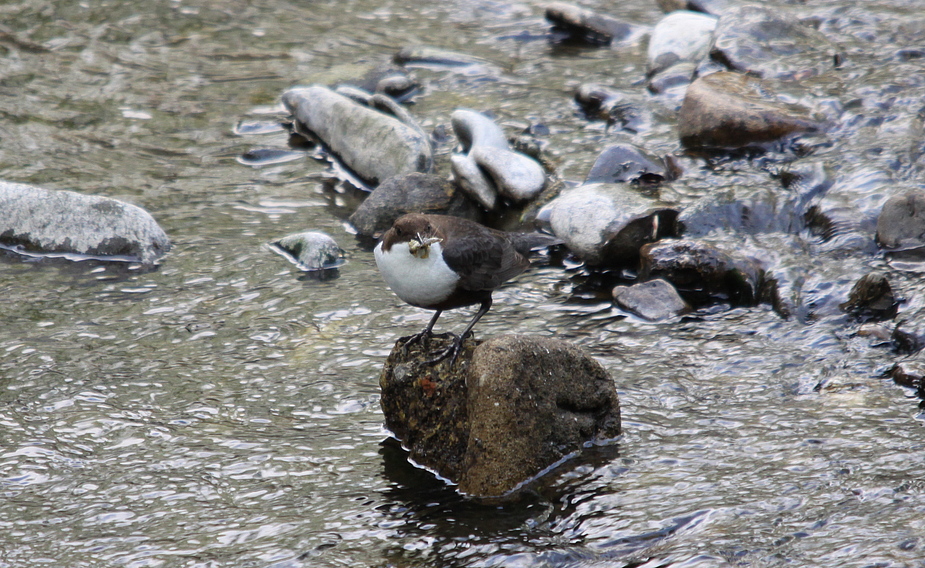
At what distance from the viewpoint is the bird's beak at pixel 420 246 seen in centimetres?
400

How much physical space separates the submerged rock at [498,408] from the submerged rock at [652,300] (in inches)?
56.7

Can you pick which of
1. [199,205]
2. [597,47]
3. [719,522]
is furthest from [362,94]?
[719,522]

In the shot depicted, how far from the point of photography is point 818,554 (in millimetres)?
3328

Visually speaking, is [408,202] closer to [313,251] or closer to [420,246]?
[313,251]

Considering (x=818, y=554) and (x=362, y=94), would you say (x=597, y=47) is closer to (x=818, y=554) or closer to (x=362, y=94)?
(x=362, y=94)

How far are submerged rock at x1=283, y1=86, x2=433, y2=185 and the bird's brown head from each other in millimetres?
3316

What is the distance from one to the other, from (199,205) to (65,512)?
12.8 ft

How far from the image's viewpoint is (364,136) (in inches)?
314

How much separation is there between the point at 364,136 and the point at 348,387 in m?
3.56

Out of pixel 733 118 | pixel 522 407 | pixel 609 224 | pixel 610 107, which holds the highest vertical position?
pixel 733 118

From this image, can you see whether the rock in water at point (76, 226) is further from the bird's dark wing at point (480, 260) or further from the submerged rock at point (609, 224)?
the bird's dark wing at point (480, 260)

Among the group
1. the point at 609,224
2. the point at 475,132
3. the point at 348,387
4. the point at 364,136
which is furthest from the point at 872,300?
the point at 364,136

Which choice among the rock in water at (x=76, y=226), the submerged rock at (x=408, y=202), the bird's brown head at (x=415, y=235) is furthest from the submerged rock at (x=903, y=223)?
the rock in water at (x=76, y=226)

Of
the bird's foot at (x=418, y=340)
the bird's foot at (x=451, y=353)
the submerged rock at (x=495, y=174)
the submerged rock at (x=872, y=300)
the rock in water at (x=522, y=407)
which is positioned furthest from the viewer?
the submerged rock at (x=495, y=174)
